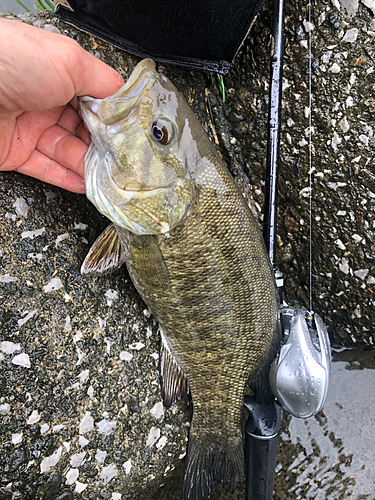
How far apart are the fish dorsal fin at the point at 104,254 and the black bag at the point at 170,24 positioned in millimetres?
1076

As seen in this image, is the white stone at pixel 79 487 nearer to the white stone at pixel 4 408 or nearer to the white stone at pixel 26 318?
the white stone at pixel 4 408

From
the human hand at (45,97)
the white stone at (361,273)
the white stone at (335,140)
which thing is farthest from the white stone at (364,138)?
the human hand at (45,97)

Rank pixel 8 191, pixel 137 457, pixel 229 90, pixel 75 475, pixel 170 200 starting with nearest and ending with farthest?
pixel 170 200 < pixel 8 191 < pixel 75 475 < pixel 137 457 < pixel 229 90

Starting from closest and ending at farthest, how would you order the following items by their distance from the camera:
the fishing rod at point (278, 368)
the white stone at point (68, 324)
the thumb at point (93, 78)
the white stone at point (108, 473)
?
the thumb at point (93, 78)
the fishing rod at point (278, 368)
the white stone at point (68, 324)
the white stone at point (108, 473)

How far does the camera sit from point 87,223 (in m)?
2.30

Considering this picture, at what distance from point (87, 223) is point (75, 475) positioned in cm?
149

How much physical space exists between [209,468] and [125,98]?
2169 millimetres

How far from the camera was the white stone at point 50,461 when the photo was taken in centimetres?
212

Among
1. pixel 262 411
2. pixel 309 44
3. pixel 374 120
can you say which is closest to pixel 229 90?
pixel 309 44

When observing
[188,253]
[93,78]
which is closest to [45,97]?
[93,78]

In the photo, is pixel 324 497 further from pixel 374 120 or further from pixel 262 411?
pixel 374 120

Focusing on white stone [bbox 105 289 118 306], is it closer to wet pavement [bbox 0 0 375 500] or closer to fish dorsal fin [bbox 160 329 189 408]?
wet pavement [bbox 0 0 375 500]

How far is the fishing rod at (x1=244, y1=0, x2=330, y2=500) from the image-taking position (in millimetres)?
1836

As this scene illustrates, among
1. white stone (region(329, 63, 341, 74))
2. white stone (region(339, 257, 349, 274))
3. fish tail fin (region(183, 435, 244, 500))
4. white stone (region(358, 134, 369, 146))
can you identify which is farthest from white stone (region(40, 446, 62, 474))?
white stone (region(329, 63, 341, 74))
